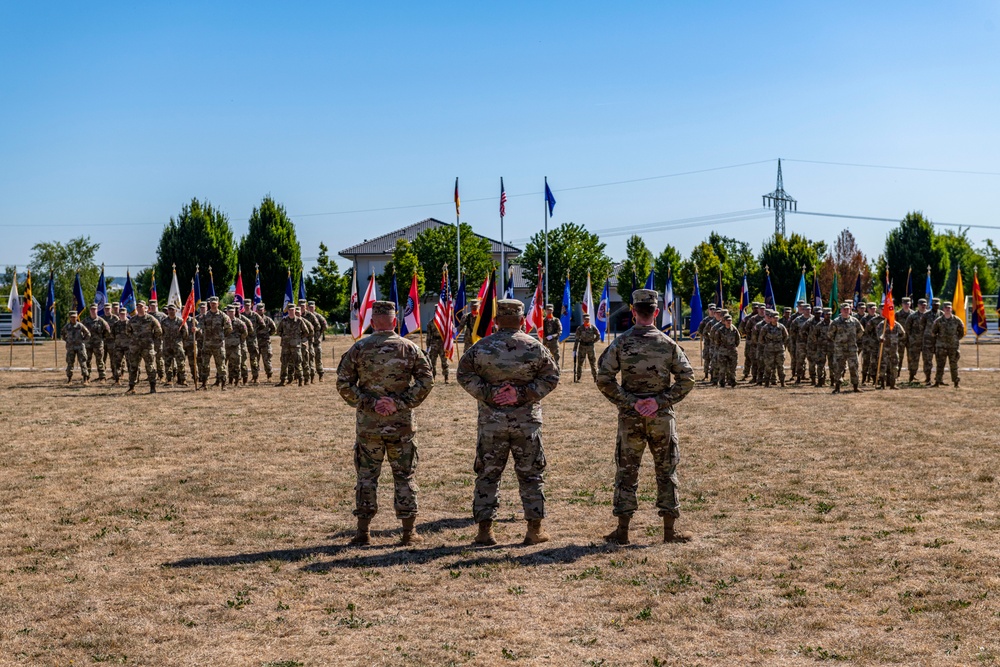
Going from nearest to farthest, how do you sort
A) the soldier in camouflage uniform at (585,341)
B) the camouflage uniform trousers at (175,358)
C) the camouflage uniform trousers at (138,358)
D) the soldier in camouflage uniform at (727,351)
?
the camouflage uniform trousers at (138,358) → the camouflage uniform trousers at (175,358) → the soldier in camouflage uniform at (727,351) → the soldier in camouflage uniform at (585,341)

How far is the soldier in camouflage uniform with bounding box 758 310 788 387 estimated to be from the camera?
2439cm

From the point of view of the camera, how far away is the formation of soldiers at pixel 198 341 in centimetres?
2333

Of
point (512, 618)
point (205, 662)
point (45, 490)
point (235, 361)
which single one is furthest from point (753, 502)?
point (235, 361)

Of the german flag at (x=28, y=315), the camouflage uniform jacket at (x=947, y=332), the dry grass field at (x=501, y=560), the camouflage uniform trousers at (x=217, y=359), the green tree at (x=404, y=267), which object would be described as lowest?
the dry grass field at (x=501, y=560)

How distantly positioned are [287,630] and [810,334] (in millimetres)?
20662

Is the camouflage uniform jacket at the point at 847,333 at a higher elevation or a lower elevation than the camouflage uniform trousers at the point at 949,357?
higher

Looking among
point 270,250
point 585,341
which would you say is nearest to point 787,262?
point 270,250

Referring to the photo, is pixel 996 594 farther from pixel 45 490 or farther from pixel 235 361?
pixel 235 361

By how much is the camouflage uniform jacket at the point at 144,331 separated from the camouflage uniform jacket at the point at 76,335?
3045 mm

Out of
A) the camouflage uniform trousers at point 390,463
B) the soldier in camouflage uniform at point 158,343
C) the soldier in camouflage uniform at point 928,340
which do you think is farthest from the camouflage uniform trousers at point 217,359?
the soldier in camouflage uniform at point 928,340

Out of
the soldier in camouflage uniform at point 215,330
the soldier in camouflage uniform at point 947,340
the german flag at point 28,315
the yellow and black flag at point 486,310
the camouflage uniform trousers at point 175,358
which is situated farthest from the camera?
the german flag at point 28,315

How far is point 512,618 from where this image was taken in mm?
6617

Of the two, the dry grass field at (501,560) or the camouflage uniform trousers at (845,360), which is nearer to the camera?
the dry grass field at (501,560)

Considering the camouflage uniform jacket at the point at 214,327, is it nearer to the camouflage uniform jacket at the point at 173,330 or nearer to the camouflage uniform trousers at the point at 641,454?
the camouflage uniform jacket at the point at 173,330
